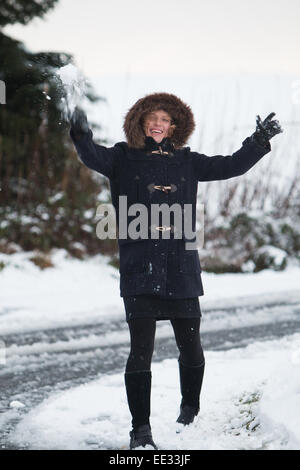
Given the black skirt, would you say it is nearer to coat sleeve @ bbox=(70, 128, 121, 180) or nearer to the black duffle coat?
the black duffle coat

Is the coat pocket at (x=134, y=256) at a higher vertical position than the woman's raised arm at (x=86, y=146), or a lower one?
lower

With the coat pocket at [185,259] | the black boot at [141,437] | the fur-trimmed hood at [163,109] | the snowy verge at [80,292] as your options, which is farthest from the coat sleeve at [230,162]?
the snowy verge at [80,292]

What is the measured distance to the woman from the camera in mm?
3100

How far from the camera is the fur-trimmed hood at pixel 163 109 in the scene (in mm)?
3305

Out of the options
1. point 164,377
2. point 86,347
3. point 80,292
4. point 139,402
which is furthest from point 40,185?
point 139,402

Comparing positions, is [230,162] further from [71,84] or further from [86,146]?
[71,84]

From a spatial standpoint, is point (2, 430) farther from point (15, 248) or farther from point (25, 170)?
point (25, 170)

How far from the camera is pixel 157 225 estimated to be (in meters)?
3.19

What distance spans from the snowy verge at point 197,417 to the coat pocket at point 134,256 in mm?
893

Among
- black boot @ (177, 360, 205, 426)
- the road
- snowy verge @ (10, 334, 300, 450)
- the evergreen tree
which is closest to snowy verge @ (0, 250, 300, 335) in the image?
the road

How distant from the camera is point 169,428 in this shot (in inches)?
133

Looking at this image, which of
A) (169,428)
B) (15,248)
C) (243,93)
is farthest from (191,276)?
(243,93)

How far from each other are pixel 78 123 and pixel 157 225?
2.15ft

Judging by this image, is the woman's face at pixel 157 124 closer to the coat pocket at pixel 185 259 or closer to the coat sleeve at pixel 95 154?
the coat sleeve at pixel 95 154
